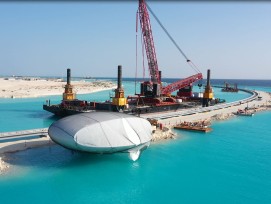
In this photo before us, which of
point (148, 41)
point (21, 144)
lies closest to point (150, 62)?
point (148, 41)

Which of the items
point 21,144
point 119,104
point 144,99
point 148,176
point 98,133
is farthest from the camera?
point 144,99

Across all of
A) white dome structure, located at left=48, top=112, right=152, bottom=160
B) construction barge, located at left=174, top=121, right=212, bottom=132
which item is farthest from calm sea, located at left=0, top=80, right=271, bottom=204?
construction barge, located at left=174, top=121, right=212, bottom=132

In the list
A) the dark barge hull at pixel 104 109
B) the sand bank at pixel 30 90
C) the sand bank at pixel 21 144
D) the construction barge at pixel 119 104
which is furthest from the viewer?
the sand bank at pixel 30 90

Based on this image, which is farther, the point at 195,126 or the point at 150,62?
the point at 150,62

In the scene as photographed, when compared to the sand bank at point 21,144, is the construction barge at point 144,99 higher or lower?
higher

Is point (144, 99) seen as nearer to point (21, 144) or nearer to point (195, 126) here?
point (195, 126)

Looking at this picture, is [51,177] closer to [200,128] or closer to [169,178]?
[169,178]

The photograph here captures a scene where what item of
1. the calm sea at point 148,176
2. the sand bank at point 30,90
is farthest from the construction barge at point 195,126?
the sand bank at point 30,90

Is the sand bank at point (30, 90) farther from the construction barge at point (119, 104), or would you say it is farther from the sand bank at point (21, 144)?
the sand bank at point (21, 144)

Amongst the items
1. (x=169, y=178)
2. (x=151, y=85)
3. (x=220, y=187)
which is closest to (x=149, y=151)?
(x=169, y=178)
